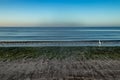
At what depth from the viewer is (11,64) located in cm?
1095

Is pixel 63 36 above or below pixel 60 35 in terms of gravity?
above

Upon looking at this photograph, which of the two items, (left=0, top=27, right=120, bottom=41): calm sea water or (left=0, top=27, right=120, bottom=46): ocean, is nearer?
(left=0, top=27, right=120, bottom=46): ocean

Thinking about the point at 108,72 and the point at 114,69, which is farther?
the point at 114,69

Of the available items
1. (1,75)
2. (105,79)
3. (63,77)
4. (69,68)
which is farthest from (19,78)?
(105,79)

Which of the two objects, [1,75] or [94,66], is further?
[94,66]

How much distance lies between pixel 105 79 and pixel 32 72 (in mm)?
3210

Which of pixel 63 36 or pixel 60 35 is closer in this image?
pixel 63 36

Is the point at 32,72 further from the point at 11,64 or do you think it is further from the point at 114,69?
the point at 114,69

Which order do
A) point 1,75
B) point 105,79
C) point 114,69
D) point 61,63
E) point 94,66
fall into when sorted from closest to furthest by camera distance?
1. point 105,79
2. point 1,75
3. point 114,69
4. point 94,66
5. point 61,63

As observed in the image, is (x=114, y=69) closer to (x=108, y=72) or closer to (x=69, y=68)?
(x=108, y=72)

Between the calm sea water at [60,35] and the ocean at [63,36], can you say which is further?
the calm sea water at [60,35]

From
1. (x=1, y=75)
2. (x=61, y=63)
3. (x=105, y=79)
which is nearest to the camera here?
(x=105, y=79)

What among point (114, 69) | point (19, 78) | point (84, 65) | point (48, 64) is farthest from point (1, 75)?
point (114, 69)

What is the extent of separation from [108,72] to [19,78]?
389cm
